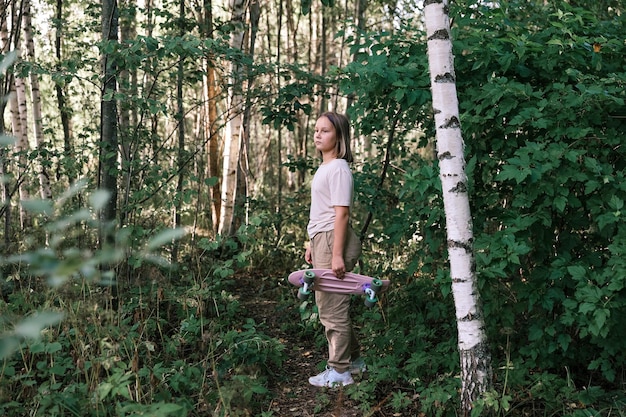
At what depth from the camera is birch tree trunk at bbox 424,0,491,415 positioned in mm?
3029

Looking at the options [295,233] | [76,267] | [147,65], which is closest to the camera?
[76,267]

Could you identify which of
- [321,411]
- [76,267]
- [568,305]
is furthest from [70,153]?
[76,267]

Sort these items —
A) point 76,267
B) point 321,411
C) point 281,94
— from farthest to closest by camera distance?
point 281,94 → point 321,411 → point 76,267

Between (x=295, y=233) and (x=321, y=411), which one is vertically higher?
(x=295, y=233)

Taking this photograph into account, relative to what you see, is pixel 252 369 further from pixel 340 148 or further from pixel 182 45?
pixel 182 45

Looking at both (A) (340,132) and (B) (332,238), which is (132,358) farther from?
(A) (340,132)

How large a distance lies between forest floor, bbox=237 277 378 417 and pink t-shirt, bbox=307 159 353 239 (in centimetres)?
111

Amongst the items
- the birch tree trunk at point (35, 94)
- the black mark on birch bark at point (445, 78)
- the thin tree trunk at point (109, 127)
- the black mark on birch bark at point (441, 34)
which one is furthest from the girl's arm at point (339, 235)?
the birch tree trunk at point (35, 94)

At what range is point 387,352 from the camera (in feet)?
14.3

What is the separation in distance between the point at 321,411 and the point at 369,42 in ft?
8.57

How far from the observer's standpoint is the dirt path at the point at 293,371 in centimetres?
366

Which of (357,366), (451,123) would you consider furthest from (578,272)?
(357,366)

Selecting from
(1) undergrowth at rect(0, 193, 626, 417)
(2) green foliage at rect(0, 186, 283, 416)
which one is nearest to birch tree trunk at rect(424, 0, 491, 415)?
(1) undergrowth at rect(0, 193, 626, 417)

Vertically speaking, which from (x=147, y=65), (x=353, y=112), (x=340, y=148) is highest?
(x=147, y=65)
